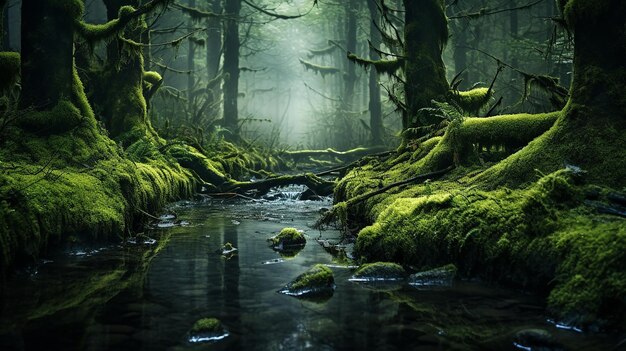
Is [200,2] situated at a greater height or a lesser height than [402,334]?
greater

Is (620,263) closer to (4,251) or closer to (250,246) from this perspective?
(250,246)

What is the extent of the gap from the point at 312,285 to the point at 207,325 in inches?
56.1

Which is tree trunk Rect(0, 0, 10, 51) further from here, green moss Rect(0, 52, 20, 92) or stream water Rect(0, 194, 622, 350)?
stream water Rect(0, 194, 622, 350)

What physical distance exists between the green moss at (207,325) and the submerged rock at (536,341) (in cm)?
200

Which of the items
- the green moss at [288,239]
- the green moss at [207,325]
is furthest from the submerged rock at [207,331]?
the green moss at [288,239]

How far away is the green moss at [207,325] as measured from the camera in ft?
11.5

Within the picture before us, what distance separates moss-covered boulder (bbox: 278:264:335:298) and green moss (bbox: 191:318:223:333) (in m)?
1.16

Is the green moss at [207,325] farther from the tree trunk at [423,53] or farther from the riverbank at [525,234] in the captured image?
the tree trunk at [423,53]

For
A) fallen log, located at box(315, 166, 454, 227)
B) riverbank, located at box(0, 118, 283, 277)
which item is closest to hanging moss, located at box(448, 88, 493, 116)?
fallen log, located at box(315, 166, 454, 227)

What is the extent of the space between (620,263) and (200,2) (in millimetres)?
34321

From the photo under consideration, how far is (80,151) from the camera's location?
25.3 feet

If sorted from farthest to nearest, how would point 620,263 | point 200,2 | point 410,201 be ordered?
point 200,2 < point 410,201 < point 620,263

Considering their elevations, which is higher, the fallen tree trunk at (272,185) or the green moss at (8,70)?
the green moss at (8,70)

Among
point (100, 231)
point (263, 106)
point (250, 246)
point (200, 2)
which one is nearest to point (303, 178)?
point (250, 246)
